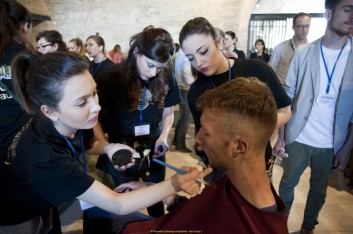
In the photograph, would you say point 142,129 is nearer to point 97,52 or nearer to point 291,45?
point 291,45

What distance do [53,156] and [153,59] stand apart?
78 cm

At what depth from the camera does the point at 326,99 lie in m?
1.66

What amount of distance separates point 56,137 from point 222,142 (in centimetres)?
66

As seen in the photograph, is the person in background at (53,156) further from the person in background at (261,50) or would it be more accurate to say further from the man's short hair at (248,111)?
the person in background at (261,50)

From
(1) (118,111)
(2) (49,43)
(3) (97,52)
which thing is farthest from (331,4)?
(3) (97,52)

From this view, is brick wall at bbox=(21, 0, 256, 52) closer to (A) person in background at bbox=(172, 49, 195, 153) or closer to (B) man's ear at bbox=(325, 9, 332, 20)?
(A) person in background at bbox=(172, 49, 195, 153)

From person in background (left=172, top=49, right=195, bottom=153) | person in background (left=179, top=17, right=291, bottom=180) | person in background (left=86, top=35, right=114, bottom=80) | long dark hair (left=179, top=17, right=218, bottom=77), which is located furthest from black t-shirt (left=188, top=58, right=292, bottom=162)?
person in background (left=86, top=35, right=114, bottom=80)

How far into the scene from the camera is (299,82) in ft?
5.67

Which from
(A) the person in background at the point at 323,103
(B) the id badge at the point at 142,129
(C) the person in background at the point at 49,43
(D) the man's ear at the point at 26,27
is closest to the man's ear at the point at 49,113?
(B) the id badge at the point at 142,129

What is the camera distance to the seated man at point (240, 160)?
0.81 meters

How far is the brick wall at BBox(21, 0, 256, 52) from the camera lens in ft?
24.3

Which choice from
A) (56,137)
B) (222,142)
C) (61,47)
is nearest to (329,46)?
(222,142)

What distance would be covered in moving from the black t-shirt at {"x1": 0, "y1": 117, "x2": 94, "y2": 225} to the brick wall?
23.1 feet

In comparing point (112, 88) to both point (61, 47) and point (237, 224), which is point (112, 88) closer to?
point (237, 224)
